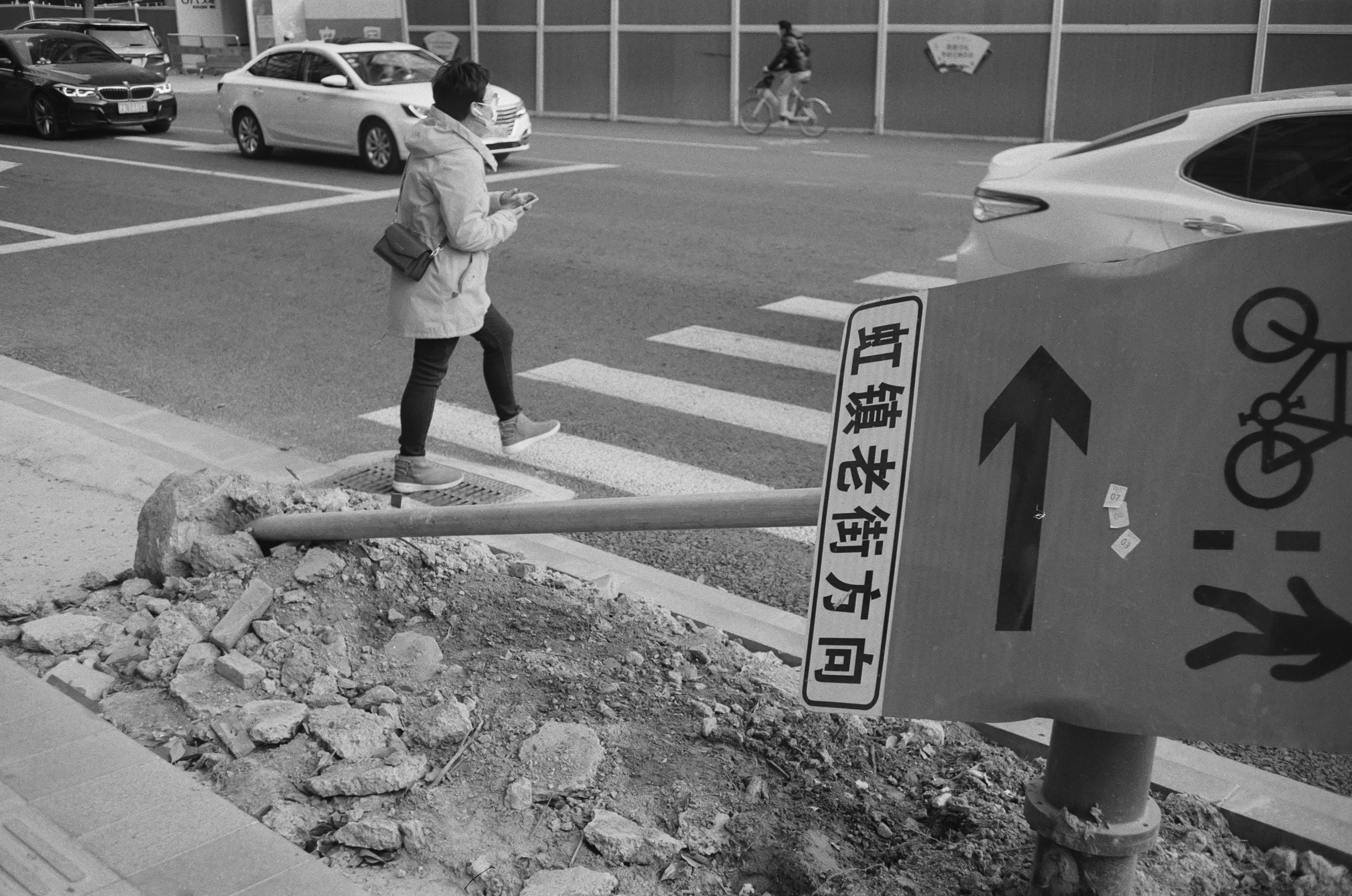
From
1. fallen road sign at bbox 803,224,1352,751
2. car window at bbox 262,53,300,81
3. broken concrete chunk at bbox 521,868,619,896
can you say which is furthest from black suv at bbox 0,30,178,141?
fallen road sign at bbox 803,224,1352,751

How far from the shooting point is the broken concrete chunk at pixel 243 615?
4156 millimetres

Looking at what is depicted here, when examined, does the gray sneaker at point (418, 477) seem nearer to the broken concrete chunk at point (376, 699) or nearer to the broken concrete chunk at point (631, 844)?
the broken concrete chunk at point (376, 699)

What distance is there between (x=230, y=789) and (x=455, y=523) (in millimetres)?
1018

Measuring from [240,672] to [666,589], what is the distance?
1.55m

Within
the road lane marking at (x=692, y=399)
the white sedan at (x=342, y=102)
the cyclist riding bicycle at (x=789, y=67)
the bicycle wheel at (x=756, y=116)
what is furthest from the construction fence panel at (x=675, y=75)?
the road lane marking at (x=692, y=399)

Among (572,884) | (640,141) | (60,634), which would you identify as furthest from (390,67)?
(572,884)

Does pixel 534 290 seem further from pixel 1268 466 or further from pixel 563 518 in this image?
pixel 1268 466

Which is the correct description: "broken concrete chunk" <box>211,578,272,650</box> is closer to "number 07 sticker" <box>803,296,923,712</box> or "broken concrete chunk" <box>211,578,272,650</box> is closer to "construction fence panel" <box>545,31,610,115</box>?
"number 07 sticker" <box>803,296,923,712</box>

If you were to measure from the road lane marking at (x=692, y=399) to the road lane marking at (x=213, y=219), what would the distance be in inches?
227

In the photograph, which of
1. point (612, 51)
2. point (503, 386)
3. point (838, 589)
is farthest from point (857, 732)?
point (612, 51)

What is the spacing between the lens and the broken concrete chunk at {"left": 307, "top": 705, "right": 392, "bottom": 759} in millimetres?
3555

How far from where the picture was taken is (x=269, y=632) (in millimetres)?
4176

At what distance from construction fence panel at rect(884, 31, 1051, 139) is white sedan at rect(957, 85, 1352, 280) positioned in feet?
50.5

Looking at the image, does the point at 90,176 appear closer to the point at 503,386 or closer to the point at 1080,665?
the point at 503,386
